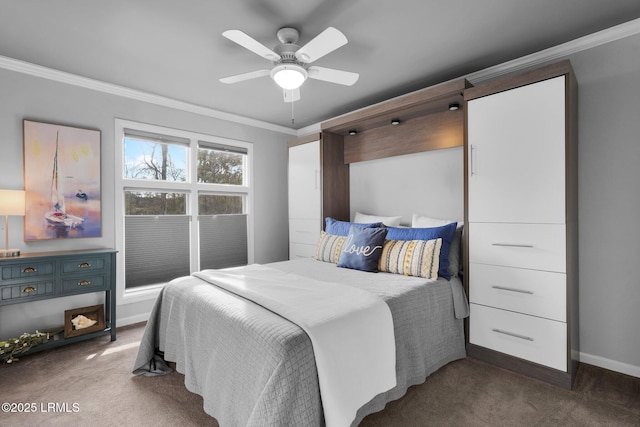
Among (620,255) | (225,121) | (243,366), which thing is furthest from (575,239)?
(225,121)

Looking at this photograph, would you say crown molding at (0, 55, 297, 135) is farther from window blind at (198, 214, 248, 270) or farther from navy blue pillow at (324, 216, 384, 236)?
navy blue pillow at (324, 216, 384, 236)

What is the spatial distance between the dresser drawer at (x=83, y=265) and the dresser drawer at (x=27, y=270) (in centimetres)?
9

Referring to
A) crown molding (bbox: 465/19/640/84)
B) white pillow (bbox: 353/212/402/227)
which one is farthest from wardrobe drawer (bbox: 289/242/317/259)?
crown molding (bbox: 465/19/640/84)

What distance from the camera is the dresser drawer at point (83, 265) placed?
8.89ft

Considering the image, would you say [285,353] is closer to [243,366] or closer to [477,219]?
[243,366]

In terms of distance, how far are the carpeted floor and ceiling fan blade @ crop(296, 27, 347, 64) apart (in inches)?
88.5

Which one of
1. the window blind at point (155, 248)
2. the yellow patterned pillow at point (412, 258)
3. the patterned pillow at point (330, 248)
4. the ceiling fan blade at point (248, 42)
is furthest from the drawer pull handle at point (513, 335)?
the window blind at point (155, 248)

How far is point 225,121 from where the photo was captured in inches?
162

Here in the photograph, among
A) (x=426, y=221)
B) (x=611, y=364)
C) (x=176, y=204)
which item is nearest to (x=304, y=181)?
(x=176, y=204)

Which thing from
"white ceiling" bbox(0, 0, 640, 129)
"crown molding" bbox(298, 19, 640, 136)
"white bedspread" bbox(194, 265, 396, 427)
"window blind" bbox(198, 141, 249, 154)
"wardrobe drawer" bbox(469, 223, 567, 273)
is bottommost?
"white bedspread" bbox(194, 265, 396, 427)

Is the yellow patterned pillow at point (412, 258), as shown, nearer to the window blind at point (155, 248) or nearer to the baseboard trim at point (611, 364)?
the baseboard trim at point (611, 364)

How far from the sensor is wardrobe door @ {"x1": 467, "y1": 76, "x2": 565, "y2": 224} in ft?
7.04

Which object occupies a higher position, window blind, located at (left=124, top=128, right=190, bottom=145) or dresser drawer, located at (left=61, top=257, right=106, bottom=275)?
window blind, located at (left=124, top=128, right=190, bottom=145)

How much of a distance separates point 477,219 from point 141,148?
3531mm
